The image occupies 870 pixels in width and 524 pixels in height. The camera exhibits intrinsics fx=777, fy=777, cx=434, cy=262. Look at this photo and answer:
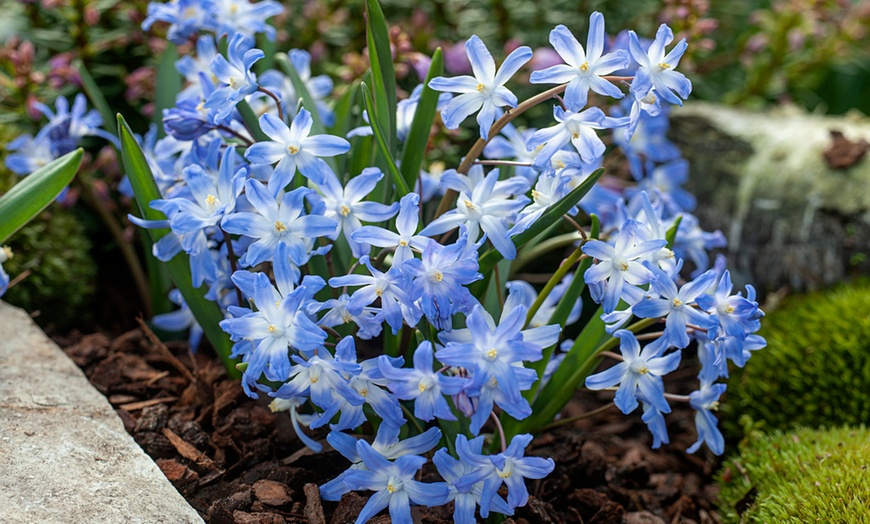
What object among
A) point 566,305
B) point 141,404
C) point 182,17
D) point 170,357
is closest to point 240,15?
Result: point 182,17

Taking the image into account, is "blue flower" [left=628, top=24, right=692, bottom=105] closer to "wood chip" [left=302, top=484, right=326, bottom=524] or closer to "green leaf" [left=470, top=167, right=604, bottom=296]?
"green leaf" [left=470, top=167, right=604, bottom=296]

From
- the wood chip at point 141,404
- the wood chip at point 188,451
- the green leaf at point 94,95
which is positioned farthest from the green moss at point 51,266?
the wood chip at point 188,451

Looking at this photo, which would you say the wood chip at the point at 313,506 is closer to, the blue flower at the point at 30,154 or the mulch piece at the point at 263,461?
the mulch piece at the point at 263,461

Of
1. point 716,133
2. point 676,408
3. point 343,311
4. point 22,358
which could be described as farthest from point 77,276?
point 716,133

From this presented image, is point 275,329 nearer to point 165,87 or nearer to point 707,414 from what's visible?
point 707,414

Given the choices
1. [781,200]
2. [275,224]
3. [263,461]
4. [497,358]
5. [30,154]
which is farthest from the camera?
[781,200]

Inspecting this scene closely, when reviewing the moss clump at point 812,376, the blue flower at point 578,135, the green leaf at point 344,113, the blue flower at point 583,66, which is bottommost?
the moss clump at point 812,376
